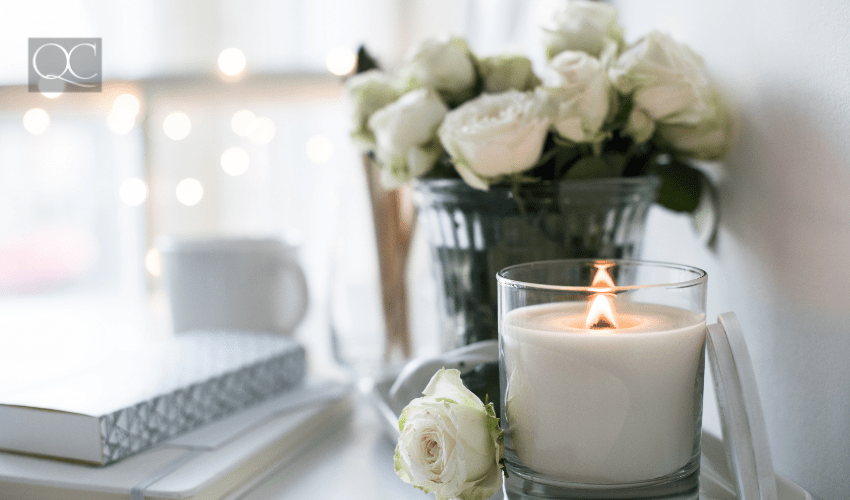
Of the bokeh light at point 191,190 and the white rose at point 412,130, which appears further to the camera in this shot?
the bokeh light at point 191,190

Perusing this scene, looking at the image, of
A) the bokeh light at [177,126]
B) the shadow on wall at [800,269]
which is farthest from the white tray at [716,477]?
the bokeh light at [177,126]

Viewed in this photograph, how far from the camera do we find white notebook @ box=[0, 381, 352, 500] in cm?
37

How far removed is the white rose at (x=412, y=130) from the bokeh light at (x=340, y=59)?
98cm

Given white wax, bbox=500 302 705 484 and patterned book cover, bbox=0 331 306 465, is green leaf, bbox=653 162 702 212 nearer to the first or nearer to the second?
white wax, bbox=500 302 705 484

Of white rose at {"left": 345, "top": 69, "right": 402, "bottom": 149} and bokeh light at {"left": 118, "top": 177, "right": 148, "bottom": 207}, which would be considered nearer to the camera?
white rose at {"left": 345, "top": 69, "right": 402, "bottom": 149}

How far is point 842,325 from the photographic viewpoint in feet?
1.08

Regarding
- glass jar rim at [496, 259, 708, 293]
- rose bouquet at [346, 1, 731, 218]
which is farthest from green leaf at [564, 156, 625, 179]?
glass jar rim at [496, 259, 708, 293]

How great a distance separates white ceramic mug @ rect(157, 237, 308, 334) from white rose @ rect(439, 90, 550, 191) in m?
0.35

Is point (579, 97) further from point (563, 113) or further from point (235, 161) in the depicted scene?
point (235, 161)

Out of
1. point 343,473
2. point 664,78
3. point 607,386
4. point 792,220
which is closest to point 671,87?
point 664,78

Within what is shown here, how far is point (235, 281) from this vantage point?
70 cm

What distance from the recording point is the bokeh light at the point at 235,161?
1.46 meters

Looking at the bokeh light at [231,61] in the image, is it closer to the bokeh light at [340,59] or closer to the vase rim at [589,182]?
the bokeh light at [340,59]

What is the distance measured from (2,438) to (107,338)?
26.2 inches
